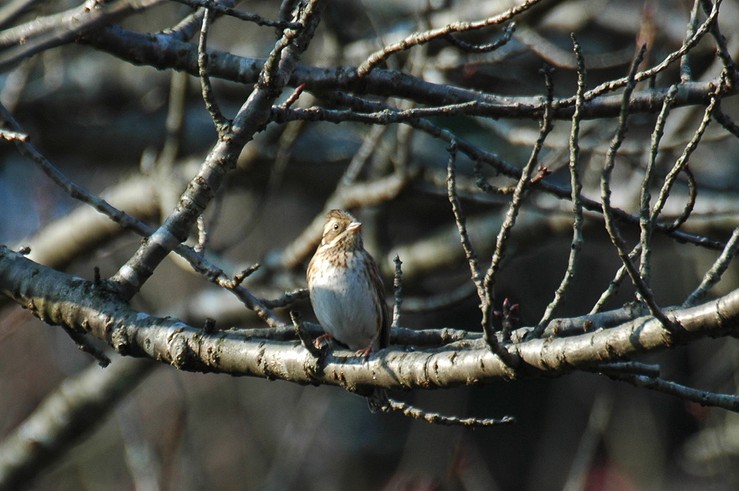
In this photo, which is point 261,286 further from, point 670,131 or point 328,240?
point 670,131

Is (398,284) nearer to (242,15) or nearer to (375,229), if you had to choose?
(242,15)

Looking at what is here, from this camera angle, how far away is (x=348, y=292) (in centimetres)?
541

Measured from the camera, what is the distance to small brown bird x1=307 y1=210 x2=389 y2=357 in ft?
17.7

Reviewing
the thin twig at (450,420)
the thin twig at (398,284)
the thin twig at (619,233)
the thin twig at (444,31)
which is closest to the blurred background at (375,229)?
the thin twig at (444,31)

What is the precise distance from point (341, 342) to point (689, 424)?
975 cm

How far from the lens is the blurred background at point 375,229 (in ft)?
21.6

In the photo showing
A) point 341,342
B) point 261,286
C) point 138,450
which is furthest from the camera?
point 261,286

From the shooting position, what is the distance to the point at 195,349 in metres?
3.19

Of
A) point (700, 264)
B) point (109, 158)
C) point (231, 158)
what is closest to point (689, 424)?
point (700, 264)

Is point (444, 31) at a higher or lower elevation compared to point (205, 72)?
higher

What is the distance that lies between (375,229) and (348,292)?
1906 millimetres

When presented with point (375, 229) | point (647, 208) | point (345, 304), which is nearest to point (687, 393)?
point (647, 208)

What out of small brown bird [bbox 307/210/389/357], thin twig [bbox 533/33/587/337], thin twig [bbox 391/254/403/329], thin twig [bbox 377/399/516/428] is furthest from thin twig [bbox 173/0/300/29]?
small brown bird [bbox 307/210/389/357]

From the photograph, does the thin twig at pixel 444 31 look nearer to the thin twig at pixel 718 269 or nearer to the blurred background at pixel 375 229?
the blurred background at pixel 375 229
